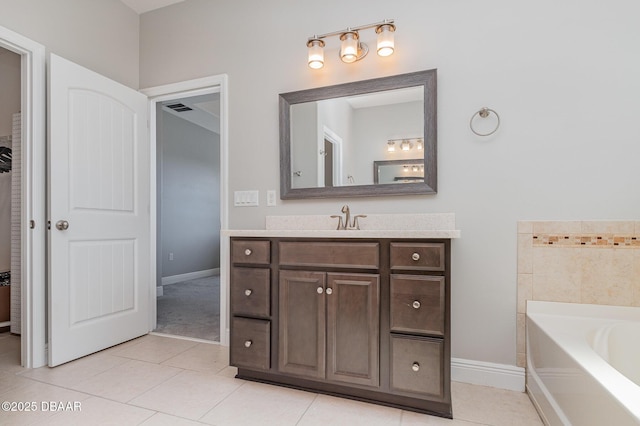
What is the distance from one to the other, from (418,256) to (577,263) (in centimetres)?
94

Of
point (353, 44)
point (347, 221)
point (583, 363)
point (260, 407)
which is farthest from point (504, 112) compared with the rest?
point (260, 407)

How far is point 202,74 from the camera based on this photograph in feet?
8.79

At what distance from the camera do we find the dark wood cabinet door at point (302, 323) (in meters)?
1.75

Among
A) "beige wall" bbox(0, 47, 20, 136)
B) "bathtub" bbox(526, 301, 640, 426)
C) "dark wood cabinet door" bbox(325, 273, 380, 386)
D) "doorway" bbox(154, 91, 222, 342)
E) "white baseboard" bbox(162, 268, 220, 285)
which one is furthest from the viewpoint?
"white baseboard" bbox(162, 268, 220, 285)

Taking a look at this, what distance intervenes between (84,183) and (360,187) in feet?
6.27

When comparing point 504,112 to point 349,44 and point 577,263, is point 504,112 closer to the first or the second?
point 577,263

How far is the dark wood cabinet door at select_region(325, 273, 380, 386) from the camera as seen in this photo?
5.42 feet

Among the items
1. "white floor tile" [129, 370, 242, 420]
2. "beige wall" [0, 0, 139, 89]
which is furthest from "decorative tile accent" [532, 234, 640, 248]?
"beige wall" [0, 0, 139, 89]

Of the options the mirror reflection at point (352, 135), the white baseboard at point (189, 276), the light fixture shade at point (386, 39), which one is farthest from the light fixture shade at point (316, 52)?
the white baseboard at point (189, 276)

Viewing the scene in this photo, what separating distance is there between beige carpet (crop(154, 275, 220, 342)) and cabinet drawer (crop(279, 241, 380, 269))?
130 centimetres

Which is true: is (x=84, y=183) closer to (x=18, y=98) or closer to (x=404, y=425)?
(x=18, y=98)

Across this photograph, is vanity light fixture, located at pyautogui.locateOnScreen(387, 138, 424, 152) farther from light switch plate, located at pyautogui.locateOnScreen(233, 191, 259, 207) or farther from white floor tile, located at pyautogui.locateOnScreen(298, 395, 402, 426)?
white floor tile, located at pyautogui.locateOnScreen(298, 395, 402, 426)

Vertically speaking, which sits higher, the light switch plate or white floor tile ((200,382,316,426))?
the light switch plate

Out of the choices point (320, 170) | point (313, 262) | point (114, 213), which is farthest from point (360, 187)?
point (114, 213)
